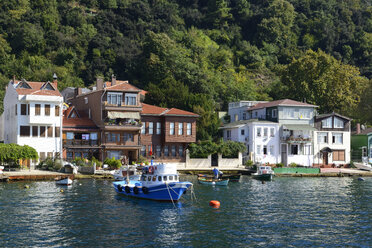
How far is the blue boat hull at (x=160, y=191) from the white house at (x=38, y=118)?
1151 inches

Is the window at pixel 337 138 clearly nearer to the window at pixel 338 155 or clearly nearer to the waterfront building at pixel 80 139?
the window at pixel 338 155

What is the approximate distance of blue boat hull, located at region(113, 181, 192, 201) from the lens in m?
49.6

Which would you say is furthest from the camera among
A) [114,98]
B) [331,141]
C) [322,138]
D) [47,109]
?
[331,141]

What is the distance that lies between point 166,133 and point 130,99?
806 cm

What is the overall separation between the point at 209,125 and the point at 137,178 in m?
36.4

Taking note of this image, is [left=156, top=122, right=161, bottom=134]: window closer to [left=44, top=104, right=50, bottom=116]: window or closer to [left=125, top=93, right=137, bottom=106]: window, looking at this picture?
[left=125, top=93, right=137, bottom=106]: window

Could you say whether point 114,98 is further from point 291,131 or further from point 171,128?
point 291,131

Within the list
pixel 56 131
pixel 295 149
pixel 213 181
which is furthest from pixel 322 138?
pixel 56 131

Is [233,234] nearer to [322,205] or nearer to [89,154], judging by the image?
[322,205]

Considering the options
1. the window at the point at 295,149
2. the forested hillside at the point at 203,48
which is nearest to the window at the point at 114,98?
the forested hillside at the point at 203,48

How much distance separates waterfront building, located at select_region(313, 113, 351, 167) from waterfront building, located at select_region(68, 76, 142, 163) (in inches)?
1299

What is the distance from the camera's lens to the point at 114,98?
8412 cm

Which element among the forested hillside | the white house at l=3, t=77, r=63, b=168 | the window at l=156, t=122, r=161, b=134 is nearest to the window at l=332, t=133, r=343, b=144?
the forested hillside

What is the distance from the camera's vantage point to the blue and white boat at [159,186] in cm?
4969
